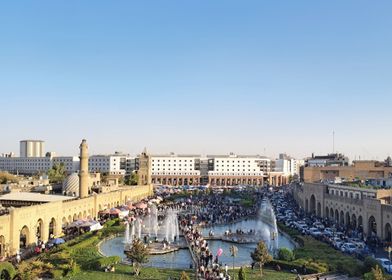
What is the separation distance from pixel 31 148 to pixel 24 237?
6221 inches

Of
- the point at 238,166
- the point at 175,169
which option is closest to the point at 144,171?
the point at 175,169

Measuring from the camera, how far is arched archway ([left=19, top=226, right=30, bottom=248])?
Result: 110ft

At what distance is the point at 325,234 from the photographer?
38.8m

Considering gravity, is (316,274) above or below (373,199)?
below

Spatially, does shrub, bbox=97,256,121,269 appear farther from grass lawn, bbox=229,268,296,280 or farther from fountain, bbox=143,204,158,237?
fountain, bbox=143,204,158,237

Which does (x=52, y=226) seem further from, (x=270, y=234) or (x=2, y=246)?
(x=270, y=234)

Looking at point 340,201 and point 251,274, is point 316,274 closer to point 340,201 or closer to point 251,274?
point 251,274

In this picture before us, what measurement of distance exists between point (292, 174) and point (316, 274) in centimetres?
12295

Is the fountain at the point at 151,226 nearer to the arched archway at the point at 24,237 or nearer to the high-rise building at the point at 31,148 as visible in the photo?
the arched archway at the point at 24,237

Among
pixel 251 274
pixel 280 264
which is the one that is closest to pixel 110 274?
pixel 251 274

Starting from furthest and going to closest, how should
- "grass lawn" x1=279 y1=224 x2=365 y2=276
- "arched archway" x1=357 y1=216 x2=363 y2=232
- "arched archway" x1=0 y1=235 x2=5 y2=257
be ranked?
"arched archway" x1=357 y1=216 x2=363 y2=232 < "arched archway" x1=0 y1=235 x2=5 y2=257 < "grass lawn" x1=279 y1=224 x2=365 y2=276

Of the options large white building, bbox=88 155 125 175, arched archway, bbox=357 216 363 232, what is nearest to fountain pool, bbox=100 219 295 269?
arched archway, bbox=357 216 363 232

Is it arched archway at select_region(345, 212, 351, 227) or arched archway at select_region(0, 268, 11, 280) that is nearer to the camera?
arched archway at select_region(0, 268, 11, 280)

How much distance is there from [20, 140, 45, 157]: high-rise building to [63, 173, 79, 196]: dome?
13368 cm
